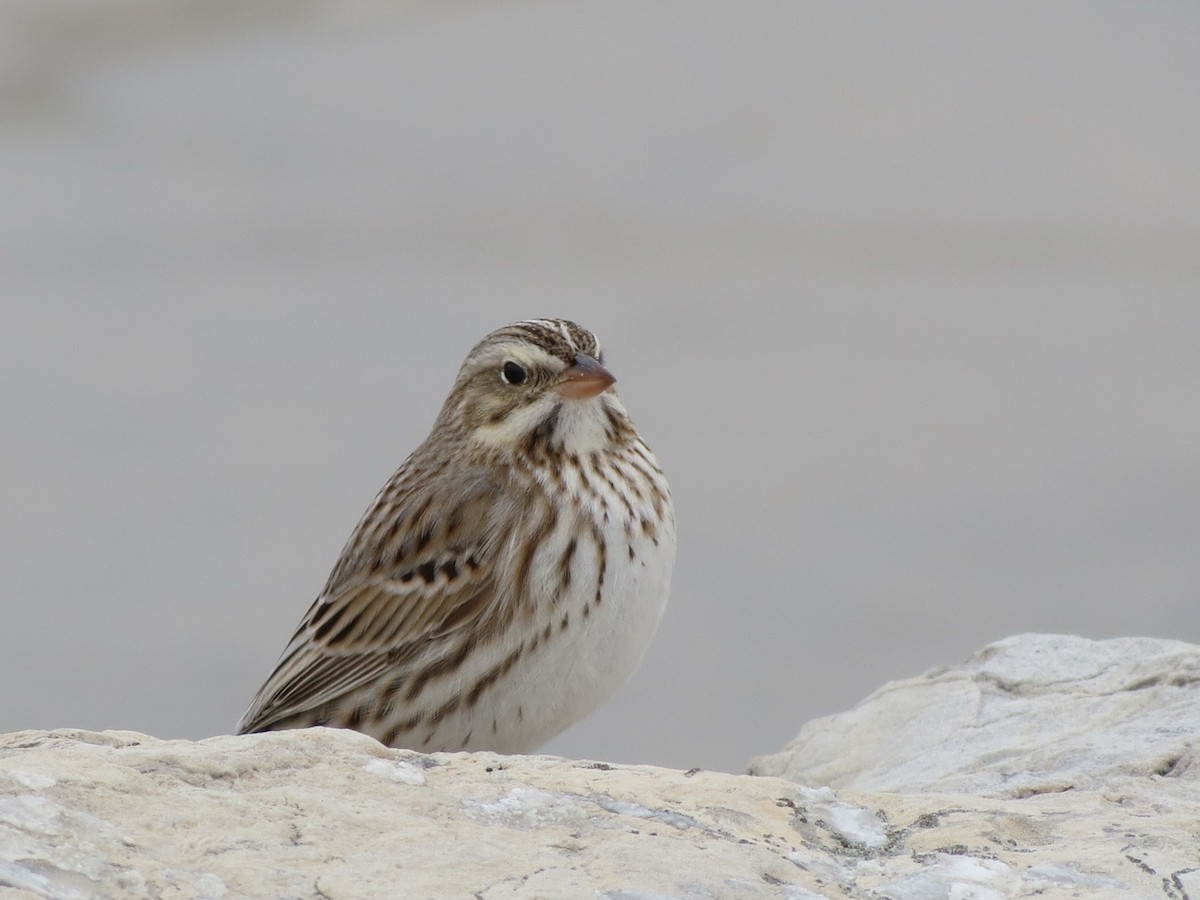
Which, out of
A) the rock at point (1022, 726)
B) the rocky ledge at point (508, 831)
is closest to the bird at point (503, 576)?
the rock at point (1022, 726)

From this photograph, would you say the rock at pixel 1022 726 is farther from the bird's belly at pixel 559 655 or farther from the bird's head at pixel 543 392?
the bird's head at pixel 543 392

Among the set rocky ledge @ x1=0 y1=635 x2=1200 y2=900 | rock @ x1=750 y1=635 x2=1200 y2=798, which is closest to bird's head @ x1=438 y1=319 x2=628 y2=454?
rock @ x1=750 y1=635 x2=1200 y2=798

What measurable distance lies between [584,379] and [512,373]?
27 centimetres

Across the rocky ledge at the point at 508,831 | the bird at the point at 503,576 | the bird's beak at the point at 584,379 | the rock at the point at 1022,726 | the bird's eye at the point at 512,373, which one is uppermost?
the bird's eye at the point at 512,373

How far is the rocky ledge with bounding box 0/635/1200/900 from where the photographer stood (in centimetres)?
266

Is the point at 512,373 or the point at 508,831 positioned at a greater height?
the point at 512,373

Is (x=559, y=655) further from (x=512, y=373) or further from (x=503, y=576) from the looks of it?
(x=512, y=373)

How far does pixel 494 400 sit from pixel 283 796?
2.86m

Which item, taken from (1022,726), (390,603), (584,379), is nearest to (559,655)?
(390,603)

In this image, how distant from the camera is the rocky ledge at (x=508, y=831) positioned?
2664 mm

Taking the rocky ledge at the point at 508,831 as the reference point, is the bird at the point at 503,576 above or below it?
above

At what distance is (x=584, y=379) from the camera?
5.48m

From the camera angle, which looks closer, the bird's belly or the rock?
the rock

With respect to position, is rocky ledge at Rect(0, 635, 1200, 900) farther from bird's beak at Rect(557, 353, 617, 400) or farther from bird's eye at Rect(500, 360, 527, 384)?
bird's eye at Rect(500, 360, 527, 384)
